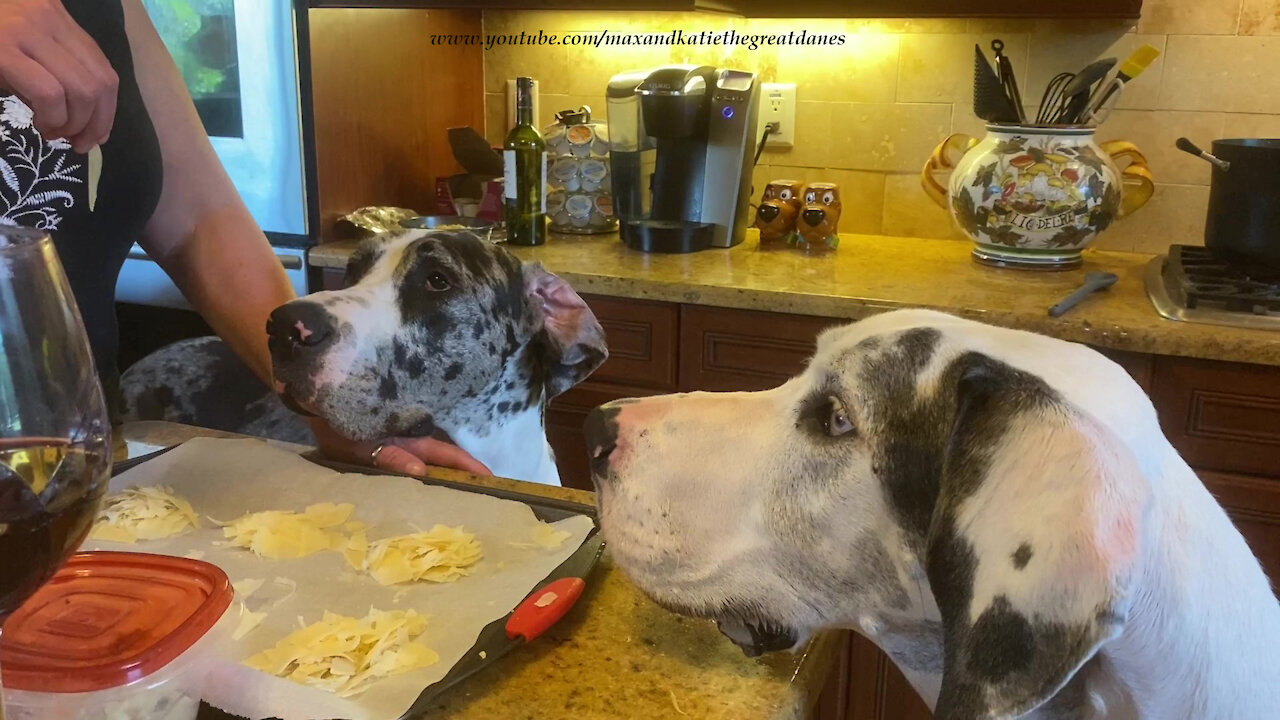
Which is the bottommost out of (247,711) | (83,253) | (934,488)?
(247,711)

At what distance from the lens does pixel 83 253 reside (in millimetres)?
1363

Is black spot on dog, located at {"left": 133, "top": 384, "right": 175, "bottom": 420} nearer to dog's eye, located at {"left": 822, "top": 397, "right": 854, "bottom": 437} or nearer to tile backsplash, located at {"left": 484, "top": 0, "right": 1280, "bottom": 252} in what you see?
tile backsplash, located at {"left": 484, "top": 0, "right": 1280, "bottom": 252}

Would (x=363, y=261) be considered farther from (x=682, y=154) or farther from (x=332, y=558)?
(x=682, y=154)

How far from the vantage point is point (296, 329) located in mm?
1456

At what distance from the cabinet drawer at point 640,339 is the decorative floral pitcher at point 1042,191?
784mm

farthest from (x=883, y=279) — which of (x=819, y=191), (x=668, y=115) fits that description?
(x=668, y=115)

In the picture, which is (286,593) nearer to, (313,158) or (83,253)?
(83,253)

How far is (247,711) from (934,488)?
554mm

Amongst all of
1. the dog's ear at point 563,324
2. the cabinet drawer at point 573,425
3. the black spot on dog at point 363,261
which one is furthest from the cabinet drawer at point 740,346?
the black spot on dog at point 363,261

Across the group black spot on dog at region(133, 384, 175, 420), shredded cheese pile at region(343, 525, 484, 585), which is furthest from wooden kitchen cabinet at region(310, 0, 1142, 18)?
shredded cheese pile at region(343, 525, 484, 585)

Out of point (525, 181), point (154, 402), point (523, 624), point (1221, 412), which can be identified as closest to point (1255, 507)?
point (1221, 412)

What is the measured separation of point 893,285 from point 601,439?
1.48m

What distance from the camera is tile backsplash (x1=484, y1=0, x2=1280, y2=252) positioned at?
255cm

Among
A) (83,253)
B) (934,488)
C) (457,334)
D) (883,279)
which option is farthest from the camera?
(883,279)
